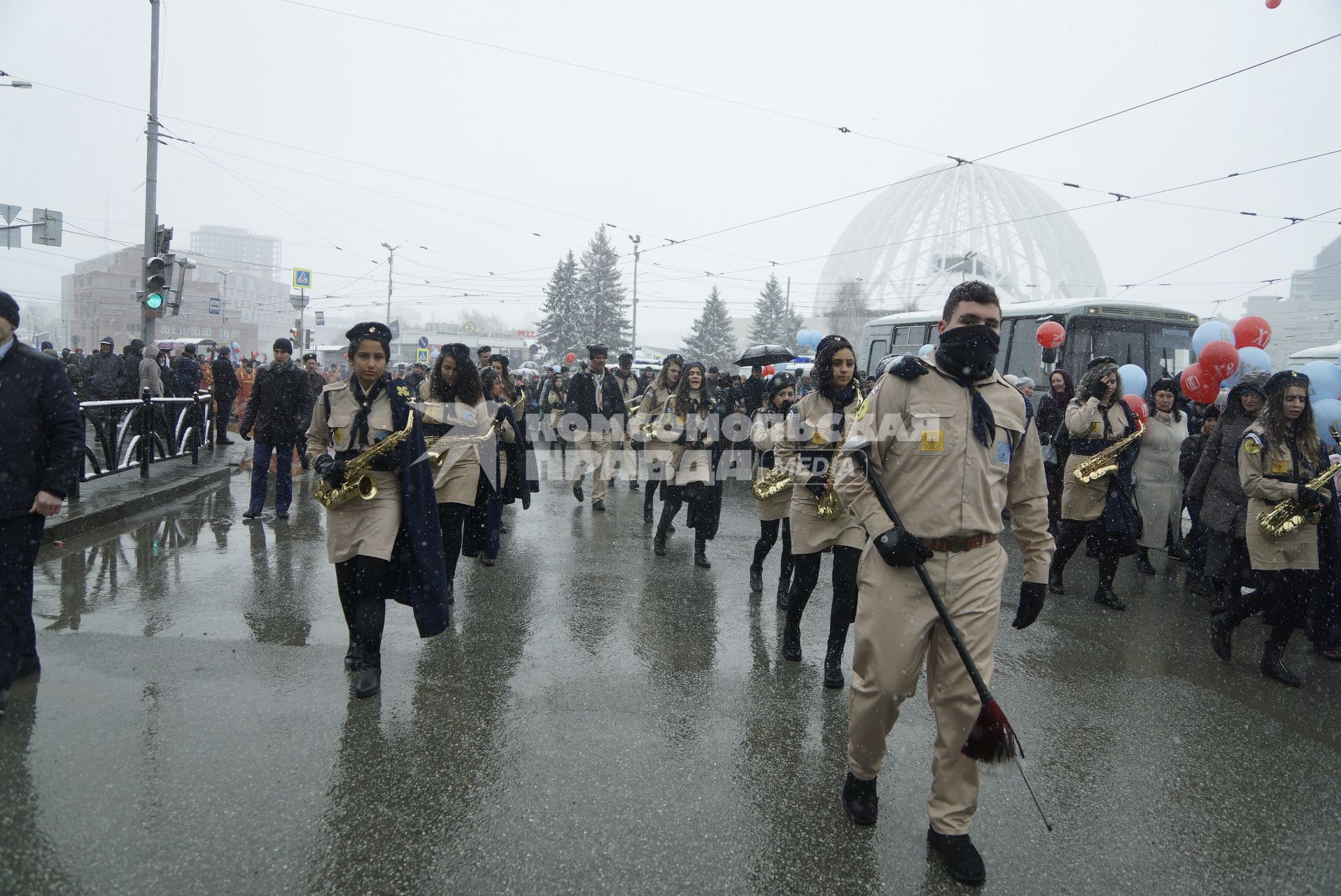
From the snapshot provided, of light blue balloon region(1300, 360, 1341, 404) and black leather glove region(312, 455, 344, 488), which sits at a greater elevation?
light blue balloon region(1300, 360, 1341, 404)

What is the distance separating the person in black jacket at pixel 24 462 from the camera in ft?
12.4

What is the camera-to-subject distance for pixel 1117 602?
21.6 ft

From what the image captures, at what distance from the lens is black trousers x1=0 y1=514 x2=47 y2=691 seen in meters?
3.75

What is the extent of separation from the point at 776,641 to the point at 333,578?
373 centimetres

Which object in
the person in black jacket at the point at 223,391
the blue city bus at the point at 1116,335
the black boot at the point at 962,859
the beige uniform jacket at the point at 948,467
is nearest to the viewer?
the black boot at the point at 962,859

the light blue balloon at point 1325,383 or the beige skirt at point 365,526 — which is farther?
the light blue balloon at point 1325,383

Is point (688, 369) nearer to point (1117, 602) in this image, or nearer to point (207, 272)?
point (1117, 602)

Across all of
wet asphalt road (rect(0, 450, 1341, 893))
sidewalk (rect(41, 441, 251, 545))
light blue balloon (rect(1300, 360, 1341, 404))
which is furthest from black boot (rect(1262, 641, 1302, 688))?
sidewalk (rect(41, 441, 251, 545))

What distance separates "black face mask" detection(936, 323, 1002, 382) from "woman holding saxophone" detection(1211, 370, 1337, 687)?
10.2ft

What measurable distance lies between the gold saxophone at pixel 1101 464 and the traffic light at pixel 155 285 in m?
13.9

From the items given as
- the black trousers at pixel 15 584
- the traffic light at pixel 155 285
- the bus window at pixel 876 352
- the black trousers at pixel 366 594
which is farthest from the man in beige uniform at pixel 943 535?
the bus window at pixel 876 352

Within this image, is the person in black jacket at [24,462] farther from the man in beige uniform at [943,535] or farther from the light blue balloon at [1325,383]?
the light blue balloon at [1325,383]

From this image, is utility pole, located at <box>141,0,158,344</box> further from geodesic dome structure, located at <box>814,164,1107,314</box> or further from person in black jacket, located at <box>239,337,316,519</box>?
geodesic dome structure, located at <box>814,164,1107,314</box>

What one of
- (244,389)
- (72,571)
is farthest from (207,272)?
(72,571)
